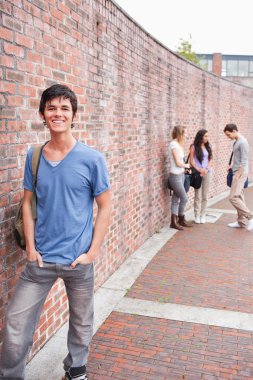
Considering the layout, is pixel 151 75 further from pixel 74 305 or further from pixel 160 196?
pixel 74 305

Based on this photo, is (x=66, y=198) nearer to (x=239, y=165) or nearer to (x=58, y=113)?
(x=58, y=113)

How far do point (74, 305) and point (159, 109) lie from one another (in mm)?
5136

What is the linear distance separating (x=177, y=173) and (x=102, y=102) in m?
3.00

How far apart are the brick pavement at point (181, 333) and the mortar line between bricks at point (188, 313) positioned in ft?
0.26

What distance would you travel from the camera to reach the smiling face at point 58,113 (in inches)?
103

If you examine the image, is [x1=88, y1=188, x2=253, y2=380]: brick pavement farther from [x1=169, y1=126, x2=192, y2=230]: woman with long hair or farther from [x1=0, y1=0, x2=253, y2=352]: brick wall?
[x1=169, y1=126, x2=192, y2=230]: woman with long hair

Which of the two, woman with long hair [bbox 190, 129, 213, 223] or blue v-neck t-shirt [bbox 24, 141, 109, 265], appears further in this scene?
woman with long hair [bbox 190, 129, 213, 223]

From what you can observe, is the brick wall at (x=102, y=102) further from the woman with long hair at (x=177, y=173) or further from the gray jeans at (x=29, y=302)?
the gray jeans at (x=29, y=302)

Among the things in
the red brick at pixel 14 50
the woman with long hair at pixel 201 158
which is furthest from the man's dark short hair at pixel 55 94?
the woman with long hair at pixel 201 158

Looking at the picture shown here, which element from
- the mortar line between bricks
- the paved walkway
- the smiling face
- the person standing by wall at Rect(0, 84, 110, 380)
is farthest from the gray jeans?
the mortar line between bricks

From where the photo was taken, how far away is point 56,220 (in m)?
2.65

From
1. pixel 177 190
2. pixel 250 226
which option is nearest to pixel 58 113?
pixel 177 190

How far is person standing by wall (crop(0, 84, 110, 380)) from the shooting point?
262 centimetres

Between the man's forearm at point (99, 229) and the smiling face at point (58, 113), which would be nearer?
the smiling face at point (58, 113)
